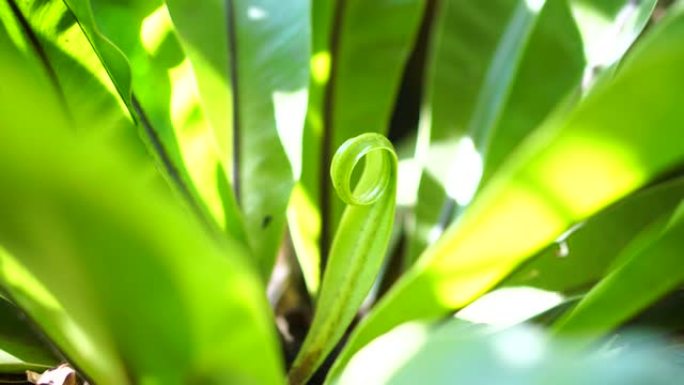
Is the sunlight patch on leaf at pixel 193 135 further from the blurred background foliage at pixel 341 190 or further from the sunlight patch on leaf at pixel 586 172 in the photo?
the sunlight patch on leaf at pixel 586 172

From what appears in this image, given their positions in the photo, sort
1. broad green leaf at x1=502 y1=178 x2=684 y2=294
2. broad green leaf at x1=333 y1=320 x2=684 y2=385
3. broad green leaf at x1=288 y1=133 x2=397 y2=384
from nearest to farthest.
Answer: broad green leaf at x1=333 y1=320 x2=684 y2=385, broad green leaf at x1=288 y1=133 x2=397 y2=384, broad green leaf at x1=502 y1=178 x2=684 y2=294

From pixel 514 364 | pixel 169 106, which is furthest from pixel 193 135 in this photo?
pixel 514 364

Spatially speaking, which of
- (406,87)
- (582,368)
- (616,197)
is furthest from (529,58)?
(582,368)

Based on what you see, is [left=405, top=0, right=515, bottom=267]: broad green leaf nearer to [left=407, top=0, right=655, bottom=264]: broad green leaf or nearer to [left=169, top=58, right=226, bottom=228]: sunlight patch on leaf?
[left=407, top=0, right=655, bottom=264]: broad green leaf

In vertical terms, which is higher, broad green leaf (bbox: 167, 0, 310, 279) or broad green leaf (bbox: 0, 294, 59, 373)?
broad green leaf (bbox: 167, 0, 310, 279)

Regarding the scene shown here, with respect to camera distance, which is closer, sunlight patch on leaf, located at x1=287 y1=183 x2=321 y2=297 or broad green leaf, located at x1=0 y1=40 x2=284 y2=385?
broad green leaf, located at x1=0 y1=40 x2=284 y2=385

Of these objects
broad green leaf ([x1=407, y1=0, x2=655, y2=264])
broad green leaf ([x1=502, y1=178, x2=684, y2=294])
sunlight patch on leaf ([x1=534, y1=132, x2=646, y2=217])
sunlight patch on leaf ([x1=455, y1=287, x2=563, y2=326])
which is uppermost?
sunlight patch on leaf ([x1=534, y1=132, x2=646, y2=217])

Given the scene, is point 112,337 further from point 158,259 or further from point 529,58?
point 529,58

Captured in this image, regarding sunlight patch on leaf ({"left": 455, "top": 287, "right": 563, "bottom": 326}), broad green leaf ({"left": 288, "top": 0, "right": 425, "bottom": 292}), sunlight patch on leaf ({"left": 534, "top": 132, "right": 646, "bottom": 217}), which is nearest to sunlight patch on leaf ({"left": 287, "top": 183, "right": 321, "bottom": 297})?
broad green leaf ({"left": 288, "top": 0, "right": 425, "bottom": 292})

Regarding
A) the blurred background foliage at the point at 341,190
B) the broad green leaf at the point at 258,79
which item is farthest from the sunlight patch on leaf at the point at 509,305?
the broad green leaf at the point at 258,79
